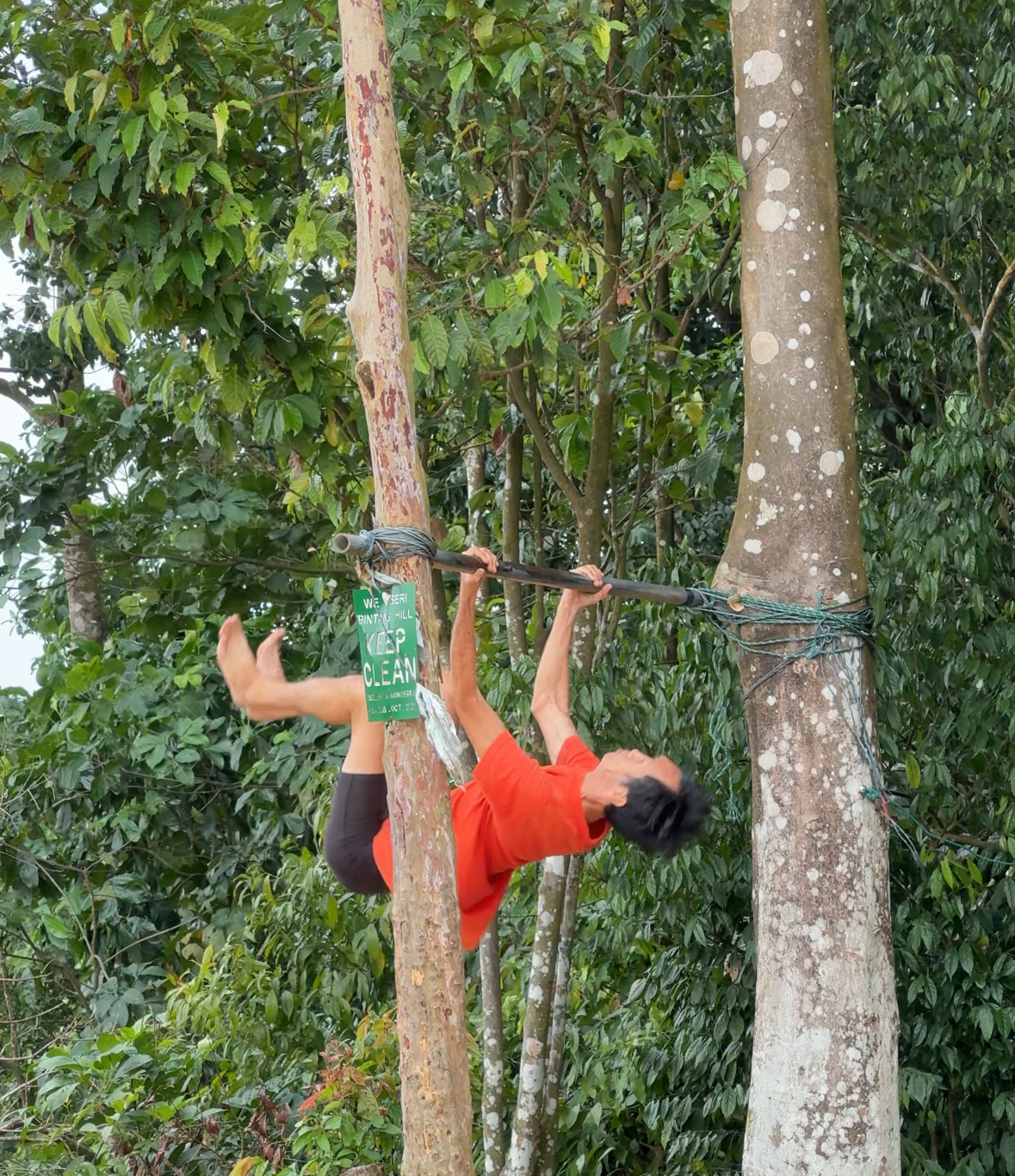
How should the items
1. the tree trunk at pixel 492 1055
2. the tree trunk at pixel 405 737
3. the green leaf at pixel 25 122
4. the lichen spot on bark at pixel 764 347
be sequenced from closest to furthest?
the tree trunk at pixel 405 737
the lichen spot on bark at pixel 764 347
the green leaf at pixel 25 122
the tree trunk at pixel 492 1055

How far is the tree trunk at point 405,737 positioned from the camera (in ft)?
6.80

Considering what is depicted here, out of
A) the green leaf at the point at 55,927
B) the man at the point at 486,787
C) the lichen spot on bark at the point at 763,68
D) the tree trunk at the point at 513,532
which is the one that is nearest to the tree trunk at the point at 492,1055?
the tree trunk at the point at 513,532

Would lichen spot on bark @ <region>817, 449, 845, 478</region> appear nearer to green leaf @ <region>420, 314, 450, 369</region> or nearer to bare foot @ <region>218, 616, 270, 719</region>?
green leaf @ <region>420, 314, 450, 369</region>

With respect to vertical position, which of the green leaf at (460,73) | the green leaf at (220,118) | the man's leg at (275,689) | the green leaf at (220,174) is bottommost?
the man's leg at (275,689)

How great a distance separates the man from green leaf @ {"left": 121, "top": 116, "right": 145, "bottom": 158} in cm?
116

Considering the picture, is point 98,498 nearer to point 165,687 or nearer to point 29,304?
point 165,687

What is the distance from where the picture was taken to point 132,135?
3115 mm

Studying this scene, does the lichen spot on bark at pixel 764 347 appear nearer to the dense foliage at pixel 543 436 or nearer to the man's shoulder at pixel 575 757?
the dense foliage at pixel 543 436

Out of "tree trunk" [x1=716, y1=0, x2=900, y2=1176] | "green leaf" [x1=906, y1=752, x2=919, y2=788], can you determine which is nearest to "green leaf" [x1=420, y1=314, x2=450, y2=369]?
"tree trunk" [x1=716, y1=0, x2=900, y2=1176]

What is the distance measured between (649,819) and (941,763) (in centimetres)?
141

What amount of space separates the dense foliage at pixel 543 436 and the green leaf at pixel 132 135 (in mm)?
37

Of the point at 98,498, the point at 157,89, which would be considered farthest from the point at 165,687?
the point at 157,89

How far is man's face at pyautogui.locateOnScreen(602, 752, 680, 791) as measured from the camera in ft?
8.68

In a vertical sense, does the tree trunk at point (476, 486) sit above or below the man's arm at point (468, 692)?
above
